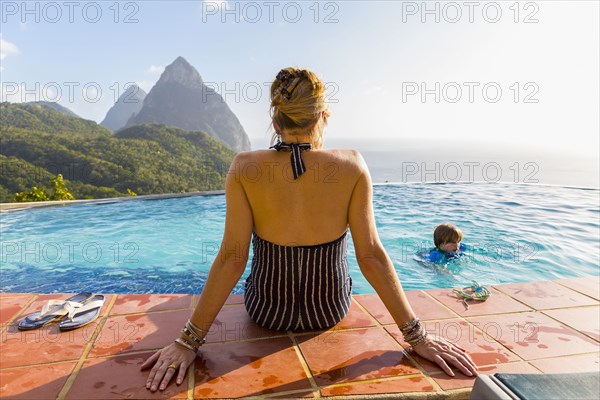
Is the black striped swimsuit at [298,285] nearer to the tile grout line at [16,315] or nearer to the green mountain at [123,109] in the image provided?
the tile grout line at [16,315]

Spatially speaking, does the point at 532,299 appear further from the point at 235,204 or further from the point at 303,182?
the point at 235,204

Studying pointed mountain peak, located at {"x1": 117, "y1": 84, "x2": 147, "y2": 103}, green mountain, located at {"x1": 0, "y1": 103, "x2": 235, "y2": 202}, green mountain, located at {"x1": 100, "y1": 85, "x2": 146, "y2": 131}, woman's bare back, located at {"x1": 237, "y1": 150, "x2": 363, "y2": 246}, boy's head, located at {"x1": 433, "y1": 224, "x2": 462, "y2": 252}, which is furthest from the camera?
green mountain, located at {"x1": 100, "y1": 85, "x2": 146, "y2": 131}

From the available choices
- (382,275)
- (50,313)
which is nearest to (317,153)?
(382,275)

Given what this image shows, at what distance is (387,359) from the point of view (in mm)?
1878

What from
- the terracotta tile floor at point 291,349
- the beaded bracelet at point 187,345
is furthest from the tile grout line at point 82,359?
the beaded bracelet at point 187,345

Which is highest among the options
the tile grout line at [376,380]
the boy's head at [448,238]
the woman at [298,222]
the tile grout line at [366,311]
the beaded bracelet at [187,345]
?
the woman at [298,222]

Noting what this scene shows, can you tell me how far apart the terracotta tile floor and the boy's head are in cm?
231

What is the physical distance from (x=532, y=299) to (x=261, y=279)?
194 cm

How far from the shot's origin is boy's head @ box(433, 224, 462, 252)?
499cm

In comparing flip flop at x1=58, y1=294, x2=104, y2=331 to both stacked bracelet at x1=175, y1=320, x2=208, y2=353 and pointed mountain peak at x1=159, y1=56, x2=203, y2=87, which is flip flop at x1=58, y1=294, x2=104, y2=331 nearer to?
stacked bracelet at x1=175, y1=320, x2=208, y2=353

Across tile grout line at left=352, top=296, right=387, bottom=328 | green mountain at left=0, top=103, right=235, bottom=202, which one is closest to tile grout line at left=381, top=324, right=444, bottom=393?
tile grout line at left=352, top=296, right=387, bottom=328

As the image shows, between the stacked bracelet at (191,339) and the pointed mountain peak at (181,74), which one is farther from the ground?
the pointed mountain peak at (181,74)

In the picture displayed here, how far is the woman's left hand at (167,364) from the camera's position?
1.65 metres

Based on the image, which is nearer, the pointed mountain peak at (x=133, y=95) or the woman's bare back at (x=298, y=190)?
the woman's bare back at (x=298, y=190)
